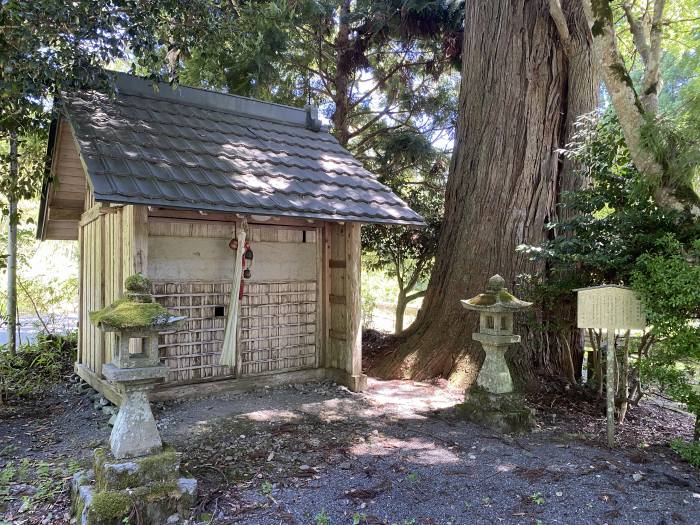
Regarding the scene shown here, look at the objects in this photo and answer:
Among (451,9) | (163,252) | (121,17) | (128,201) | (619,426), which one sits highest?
(451,9)

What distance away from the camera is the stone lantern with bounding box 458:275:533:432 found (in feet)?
17.5

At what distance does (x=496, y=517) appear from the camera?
349 centimetres

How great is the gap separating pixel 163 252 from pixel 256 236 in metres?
1.27

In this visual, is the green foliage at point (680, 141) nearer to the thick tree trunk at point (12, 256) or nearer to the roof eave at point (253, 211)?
the roof eave at point (253, 211)

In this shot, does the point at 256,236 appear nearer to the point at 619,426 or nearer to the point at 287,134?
the point at 287,134

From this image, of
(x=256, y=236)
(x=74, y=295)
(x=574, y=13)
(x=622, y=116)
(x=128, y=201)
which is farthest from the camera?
(x=74, y=295)

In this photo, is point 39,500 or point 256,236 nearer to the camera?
point 39,500

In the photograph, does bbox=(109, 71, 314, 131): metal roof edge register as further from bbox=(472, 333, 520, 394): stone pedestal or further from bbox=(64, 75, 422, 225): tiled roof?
bbox=(472, 333, 520, 394): stone pedestal

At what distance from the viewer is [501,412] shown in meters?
5.35

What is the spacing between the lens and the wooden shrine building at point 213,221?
18.0 feet

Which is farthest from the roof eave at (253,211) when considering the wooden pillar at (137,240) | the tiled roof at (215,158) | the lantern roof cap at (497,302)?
the lantern roof cap at (497,302)

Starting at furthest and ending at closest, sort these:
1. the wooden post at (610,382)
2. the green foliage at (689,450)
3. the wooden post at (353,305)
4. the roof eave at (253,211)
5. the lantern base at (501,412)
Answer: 1. the wooden post at (353,305)
2. the lantern base at (501,412)
3. the wooden post at (610,382)
4. the roof eave at (253,211)
5. the green foliage at (689,450)

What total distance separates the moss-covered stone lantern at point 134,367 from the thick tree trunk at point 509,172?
470 cm

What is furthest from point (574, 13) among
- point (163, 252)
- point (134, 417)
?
point (134, 417)
